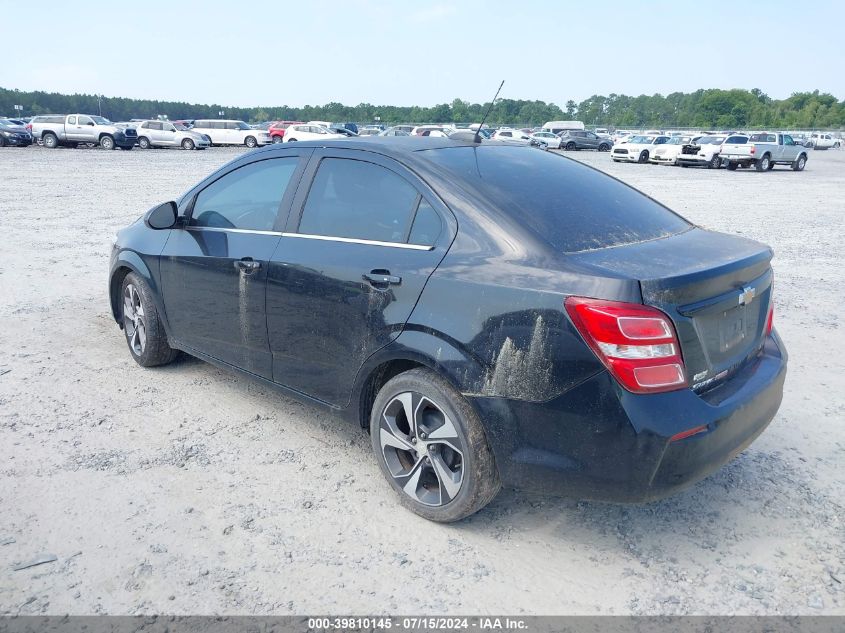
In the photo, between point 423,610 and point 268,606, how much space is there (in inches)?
23.3

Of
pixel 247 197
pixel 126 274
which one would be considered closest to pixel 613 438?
pixel 247 197

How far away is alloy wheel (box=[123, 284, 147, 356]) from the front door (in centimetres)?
41

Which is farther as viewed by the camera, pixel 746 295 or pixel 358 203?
pixel 358 203

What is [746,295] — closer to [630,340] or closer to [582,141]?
[630,340]

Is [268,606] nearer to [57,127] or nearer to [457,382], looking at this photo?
[457,382]

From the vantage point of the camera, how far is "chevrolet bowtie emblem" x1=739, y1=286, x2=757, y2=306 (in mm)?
3064

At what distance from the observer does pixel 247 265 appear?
397 centimetres

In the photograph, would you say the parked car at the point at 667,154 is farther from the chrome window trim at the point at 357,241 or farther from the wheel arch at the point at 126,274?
the chrome window trim at the point at 357,241

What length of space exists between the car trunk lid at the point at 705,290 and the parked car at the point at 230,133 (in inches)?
1778

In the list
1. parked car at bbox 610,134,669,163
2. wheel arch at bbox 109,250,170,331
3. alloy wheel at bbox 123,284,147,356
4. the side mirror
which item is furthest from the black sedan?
parked car at bbox 610,134,669,163

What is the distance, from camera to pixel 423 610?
2.67 m

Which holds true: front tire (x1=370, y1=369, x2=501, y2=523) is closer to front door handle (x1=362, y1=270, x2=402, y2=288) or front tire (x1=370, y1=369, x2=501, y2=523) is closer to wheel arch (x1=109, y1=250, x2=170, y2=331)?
front door handle (x1=362, y1=270, x2=402, y2=288)

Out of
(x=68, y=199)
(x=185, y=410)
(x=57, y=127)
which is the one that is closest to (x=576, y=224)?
(x=185, y=410)

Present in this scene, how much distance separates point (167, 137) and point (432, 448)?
4220cm
